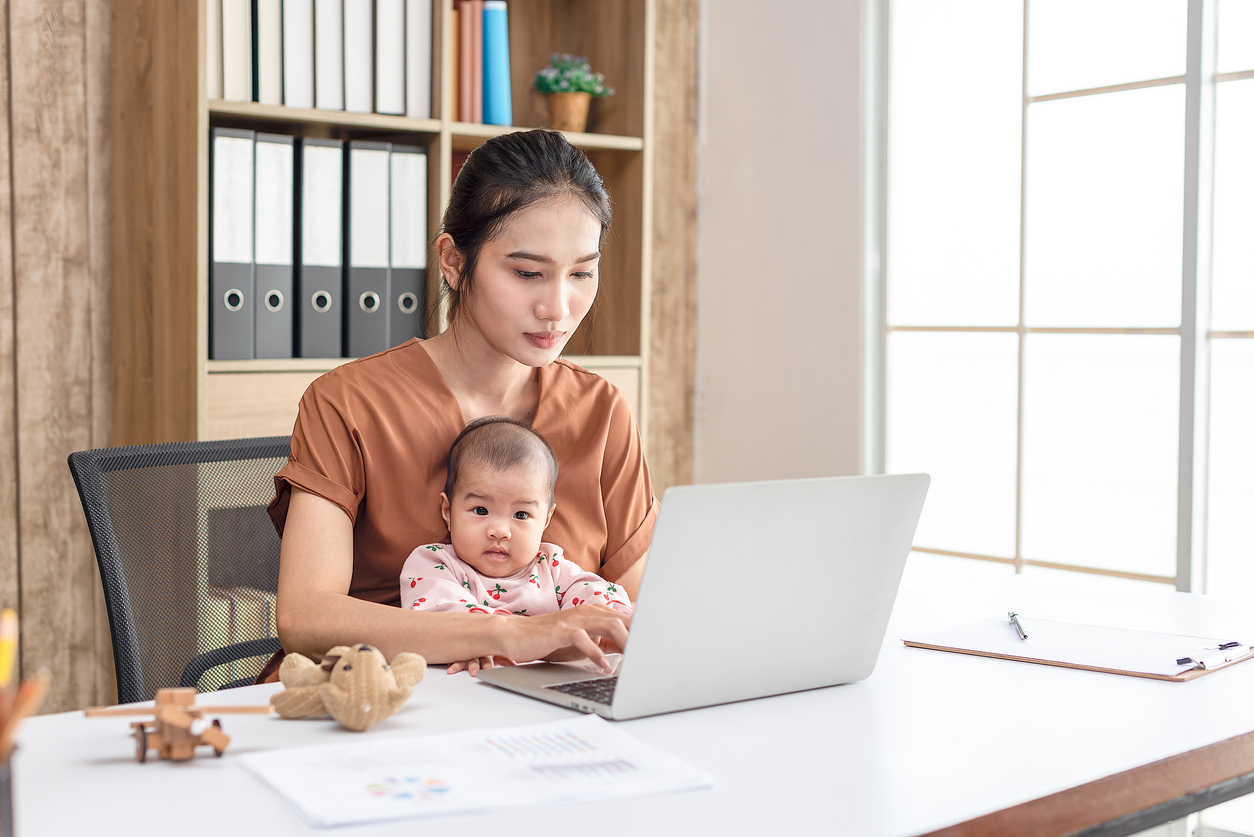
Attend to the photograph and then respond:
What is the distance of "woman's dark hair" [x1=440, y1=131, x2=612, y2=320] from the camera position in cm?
144

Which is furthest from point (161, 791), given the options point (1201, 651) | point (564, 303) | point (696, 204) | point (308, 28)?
point (696, 204)

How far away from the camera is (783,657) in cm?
103

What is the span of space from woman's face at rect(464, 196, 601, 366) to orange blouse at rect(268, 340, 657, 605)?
0.13m

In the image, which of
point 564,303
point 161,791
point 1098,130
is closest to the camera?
point 161,791

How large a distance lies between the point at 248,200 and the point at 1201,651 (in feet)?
5.61

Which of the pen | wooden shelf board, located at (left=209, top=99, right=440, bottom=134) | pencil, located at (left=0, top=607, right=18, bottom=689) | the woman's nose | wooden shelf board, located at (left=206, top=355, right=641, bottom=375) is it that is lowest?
the pen

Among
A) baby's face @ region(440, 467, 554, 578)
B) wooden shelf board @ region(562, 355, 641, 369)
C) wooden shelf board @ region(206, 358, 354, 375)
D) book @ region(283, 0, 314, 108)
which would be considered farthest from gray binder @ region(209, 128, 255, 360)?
baby's face @ region(440, 467, 554, 578)

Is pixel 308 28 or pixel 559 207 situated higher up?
pixel 308 28

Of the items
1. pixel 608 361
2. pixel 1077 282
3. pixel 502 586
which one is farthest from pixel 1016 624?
pixel 608 361

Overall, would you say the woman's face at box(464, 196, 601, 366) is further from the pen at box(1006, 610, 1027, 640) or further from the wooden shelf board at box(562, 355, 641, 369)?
the wooden shelf board at box(562, 355, 641, 369)

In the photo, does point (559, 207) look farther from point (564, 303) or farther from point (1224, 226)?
point (1224, 226)

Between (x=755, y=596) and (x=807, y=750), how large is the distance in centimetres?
14

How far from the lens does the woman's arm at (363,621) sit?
108cm

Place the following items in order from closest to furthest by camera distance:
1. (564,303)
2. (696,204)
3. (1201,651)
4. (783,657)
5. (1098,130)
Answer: (783,657) < (1201,651) < (564,303) < (1098,130) < (696,204)
